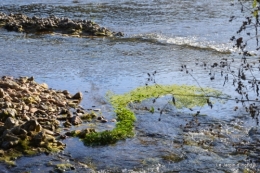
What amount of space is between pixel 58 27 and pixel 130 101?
10.8 m

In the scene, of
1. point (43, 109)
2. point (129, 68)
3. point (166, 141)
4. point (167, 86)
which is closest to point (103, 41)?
point (129, 68)

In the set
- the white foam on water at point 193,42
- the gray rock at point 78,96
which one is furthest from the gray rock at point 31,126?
the white foam on water at point 193,42

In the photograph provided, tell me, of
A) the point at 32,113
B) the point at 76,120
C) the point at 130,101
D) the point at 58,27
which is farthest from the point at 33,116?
the point at 58,27

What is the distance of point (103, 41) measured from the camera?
19312 mm

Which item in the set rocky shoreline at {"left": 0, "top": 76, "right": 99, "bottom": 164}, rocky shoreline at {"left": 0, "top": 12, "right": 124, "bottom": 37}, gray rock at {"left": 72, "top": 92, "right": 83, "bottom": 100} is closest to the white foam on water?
rocky shoreline at {"left": 0, "top": 12, "right": 124, "bottom": 37}

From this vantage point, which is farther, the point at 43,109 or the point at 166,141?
the point at 43,109

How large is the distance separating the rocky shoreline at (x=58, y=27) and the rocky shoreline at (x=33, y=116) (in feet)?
27.8

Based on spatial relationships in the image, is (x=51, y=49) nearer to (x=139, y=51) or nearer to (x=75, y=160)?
(x=139, y=51)

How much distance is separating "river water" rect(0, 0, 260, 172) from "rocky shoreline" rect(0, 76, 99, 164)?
32 centimetres

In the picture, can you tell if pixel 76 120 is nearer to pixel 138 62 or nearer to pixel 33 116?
pixel 33 116

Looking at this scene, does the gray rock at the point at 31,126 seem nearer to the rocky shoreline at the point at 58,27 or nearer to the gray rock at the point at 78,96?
the gray rock at the point at 78,96

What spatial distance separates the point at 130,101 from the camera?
38.8 ft

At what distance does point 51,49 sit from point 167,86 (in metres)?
6.70

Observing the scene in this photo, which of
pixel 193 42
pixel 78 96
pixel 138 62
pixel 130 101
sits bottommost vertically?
pixel 130 101
